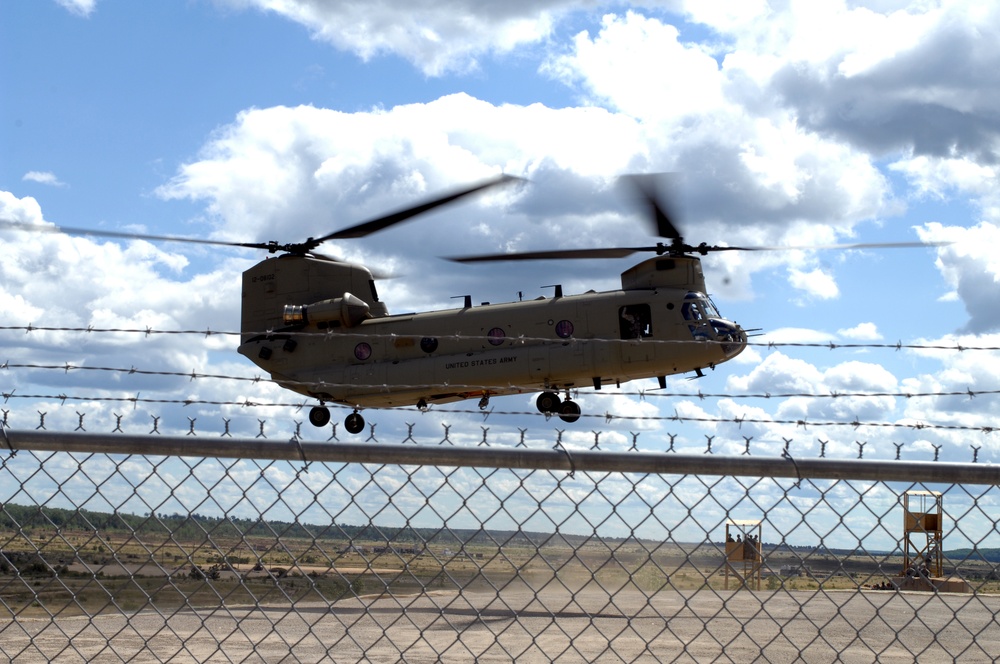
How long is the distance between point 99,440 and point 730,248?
1872 centimetres

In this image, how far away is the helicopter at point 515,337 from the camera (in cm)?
2092

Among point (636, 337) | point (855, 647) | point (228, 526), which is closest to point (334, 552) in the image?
point (228, 526)

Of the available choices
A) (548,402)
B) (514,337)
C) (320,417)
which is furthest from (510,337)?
(320,417)

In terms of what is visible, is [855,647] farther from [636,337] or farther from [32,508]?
[636,337]

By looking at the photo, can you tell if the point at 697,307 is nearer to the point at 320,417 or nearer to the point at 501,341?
the point at 501,341

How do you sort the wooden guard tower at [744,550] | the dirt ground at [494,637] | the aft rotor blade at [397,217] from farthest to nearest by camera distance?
the aft rotor blade at [397,217], the dirt ground at [494,637], the wooden guard tower at [744,550]

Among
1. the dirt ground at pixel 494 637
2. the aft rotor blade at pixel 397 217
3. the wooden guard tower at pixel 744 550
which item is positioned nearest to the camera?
the wooden guard tower at pixel 744 550

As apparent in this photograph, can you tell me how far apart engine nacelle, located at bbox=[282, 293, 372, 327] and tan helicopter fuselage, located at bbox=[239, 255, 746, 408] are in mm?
21

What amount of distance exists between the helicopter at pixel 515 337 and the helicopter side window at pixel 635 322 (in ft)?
0.06

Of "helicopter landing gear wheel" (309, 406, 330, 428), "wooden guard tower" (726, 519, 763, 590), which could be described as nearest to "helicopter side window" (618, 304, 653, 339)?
"helicopter landing gear wheel" (309, 406, 330, 428)

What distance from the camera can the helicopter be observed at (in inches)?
824

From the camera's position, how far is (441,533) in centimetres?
385

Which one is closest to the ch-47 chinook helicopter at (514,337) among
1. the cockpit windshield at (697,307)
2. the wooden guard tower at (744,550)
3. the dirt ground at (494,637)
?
the cockpit windshield at (697,307)

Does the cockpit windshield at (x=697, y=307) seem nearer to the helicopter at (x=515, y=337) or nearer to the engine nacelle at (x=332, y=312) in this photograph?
the helicopter at (x=515, y=337)
